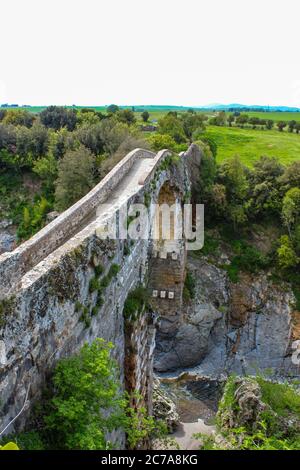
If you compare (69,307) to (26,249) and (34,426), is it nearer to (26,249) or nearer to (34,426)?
(34,426)

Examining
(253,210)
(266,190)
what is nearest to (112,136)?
(253,210)

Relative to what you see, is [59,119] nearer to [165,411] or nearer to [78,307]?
[165,411]

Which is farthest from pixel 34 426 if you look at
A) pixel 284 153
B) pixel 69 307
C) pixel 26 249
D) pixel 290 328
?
pixel 284 153

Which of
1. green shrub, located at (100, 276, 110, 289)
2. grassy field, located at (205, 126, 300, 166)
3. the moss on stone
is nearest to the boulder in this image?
green shrub, located at (100, 276, 110, 289)

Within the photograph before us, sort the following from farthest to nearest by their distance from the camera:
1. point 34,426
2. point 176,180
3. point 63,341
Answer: point 176,180 < point 63,341 < point 34,426

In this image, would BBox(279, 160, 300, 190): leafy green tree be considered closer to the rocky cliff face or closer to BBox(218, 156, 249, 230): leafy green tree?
BBox(218, 156, 249, 230): leafy green tree

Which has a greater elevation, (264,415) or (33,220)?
Answer: (33,220)
